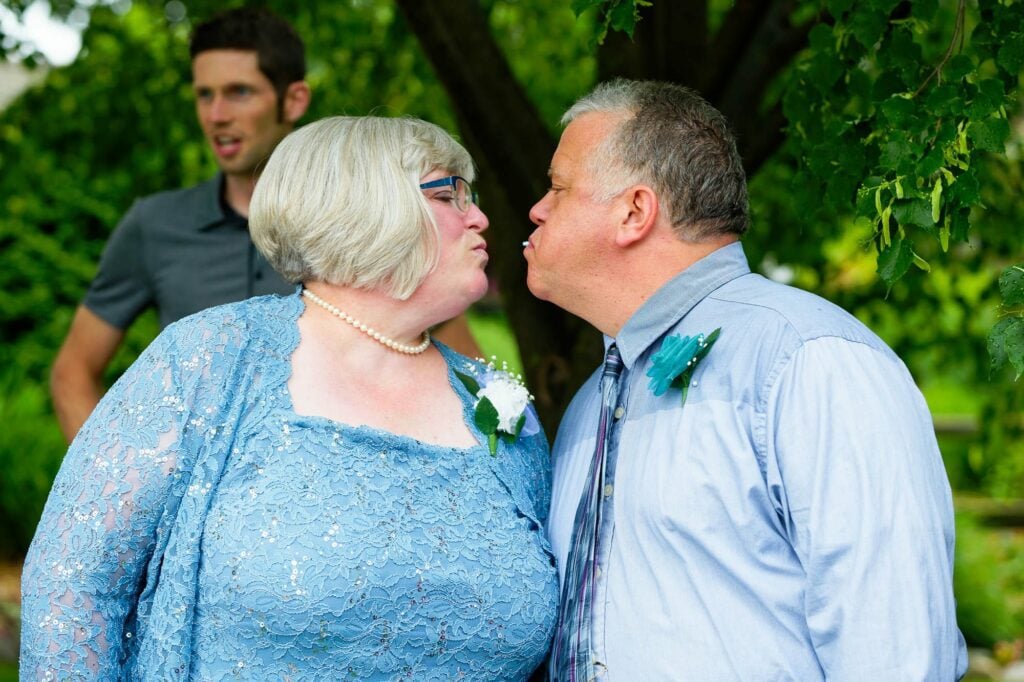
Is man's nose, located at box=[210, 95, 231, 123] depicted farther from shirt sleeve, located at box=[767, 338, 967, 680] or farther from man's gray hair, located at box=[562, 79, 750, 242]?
shirt sleeve, located at box=[767, 338, 967, 680]

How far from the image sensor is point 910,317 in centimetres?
560

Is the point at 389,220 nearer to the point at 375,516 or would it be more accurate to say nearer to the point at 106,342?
the point at 375,516

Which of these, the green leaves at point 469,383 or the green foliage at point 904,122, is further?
the green leaves at point 469,383

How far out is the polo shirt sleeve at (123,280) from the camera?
384 centimetres

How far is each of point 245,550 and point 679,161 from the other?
1225 mm

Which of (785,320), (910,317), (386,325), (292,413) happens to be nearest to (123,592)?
(292,413)

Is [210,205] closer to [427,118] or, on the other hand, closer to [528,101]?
[528,101]

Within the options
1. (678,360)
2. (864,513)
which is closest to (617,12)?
(678,360)

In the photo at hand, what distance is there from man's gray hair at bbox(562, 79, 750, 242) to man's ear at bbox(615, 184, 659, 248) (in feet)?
0.06

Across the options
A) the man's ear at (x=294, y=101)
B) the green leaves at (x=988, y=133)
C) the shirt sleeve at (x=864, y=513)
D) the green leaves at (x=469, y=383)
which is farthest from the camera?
the man's ear at (x=294, y=101)

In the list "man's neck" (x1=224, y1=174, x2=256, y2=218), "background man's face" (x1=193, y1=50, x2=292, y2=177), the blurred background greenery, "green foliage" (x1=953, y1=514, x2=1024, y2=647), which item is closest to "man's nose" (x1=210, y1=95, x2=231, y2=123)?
"background man's face" (x1=193, y1=50, x2=292, y2=177)

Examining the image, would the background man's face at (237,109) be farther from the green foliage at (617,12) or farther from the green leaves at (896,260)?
the green leaves at (896,260)

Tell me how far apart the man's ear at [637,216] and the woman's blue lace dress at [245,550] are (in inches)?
25.9

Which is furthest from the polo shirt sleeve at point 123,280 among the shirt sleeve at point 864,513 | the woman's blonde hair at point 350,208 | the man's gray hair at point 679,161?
the shirt sleeve at point 864,513
